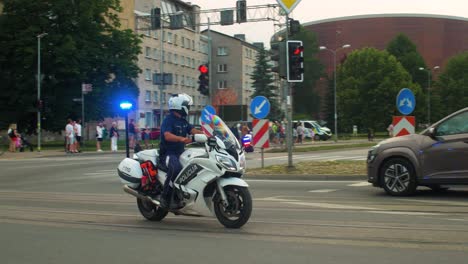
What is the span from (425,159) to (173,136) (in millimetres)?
5582

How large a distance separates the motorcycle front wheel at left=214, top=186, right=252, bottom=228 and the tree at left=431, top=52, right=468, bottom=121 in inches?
3264

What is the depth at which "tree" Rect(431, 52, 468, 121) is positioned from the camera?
87.8 metres

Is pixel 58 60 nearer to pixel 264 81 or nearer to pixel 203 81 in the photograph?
pixel 203 81

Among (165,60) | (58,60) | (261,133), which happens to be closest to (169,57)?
(165,60)

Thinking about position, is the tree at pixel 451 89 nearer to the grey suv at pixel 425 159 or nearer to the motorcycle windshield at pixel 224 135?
the grey suv at pixel 425 159

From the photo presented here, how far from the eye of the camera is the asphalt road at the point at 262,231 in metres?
6.39

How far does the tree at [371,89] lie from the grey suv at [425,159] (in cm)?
6474

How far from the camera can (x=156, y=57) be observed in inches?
3359

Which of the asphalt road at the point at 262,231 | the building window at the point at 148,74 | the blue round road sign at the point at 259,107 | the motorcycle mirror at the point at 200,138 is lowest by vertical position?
the asphalt road at the point at 262,231

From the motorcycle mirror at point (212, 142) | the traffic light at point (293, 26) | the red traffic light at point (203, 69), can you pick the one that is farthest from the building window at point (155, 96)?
the motorcycle mirror at point (212, 142)

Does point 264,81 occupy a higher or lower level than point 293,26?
higher

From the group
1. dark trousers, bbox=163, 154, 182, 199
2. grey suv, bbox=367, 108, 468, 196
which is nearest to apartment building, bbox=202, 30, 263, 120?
grey suv, bbox=367, 108, 468, 196

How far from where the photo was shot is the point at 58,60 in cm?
4341

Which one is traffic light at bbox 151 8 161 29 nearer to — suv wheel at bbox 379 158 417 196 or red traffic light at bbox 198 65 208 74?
red traffic light at bbox 198 65 208 74
